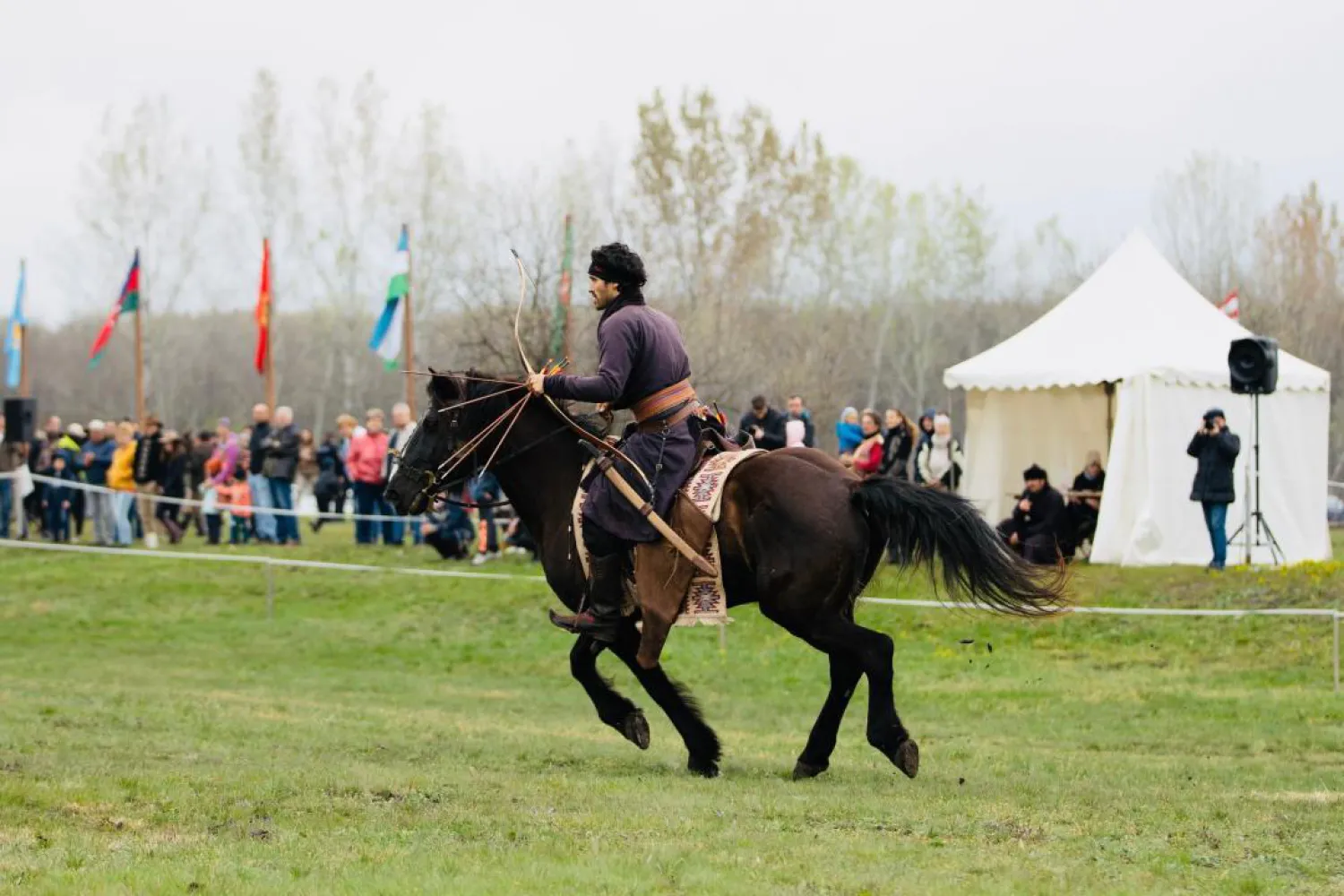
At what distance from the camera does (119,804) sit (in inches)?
316

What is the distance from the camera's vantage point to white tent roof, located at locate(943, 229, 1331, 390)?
74.8 feet

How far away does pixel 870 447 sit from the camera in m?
22.2

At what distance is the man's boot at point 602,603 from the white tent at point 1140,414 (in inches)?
510

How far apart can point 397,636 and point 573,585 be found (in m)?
11.6

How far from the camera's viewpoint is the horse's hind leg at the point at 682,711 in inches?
396

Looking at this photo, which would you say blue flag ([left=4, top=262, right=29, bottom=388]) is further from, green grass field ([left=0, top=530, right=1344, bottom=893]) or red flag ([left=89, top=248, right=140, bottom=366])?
green grass field ([left=0, top=530, right=1344, bottom=893])

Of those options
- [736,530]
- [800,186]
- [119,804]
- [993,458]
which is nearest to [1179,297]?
[993,458]

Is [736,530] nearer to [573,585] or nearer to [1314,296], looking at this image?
[573,585]

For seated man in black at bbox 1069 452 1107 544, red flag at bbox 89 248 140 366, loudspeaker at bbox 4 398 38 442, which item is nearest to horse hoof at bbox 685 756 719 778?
seated man in black at bbox 1069 452 1107 544

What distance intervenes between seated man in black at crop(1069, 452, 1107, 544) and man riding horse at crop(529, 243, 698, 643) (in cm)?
1293

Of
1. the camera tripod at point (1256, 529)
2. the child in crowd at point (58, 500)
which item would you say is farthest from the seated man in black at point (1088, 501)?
the child in crowd at point (58, 500)

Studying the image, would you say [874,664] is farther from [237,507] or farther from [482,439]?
[237,507]

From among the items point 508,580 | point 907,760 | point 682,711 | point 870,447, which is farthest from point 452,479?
point 508,580

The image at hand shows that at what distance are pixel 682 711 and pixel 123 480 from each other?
18816mm
